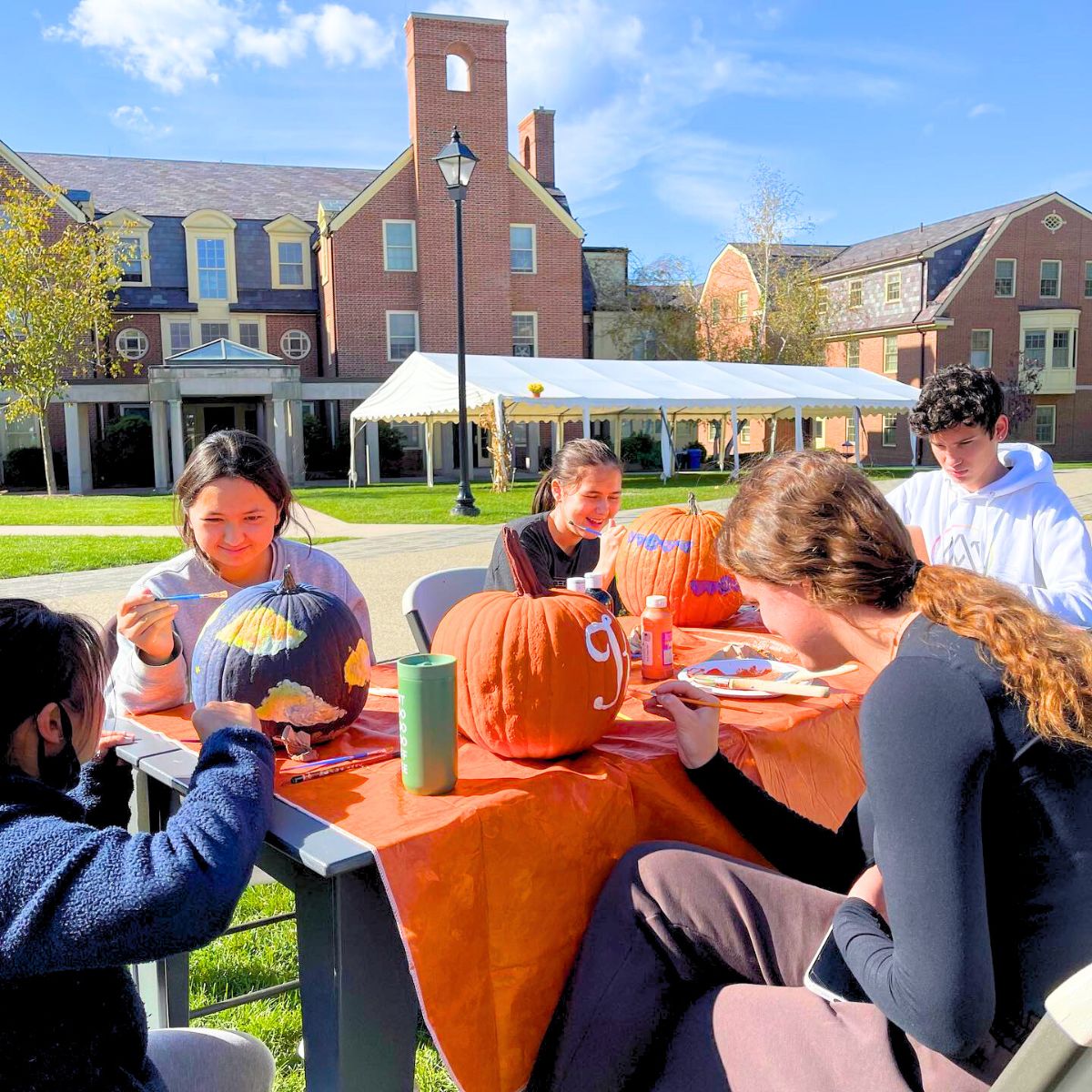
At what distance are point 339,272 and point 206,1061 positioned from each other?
103 feet

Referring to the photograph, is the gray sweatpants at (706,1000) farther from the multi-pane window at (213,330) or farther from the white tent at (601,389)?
the multi-pane window at (213,330)

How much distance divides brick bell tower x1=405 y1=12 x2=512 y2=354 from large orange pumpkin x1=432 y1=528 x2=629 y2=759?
29816 millimetres

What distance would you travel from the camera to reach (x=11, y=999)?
122 centimetres

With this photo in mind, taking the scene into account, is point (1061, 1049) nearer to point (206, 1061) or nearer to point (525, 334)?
point (206, 1061)

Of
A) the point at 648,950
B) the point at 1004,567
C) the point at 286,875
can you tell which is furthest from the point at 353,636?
the point at 1004,567

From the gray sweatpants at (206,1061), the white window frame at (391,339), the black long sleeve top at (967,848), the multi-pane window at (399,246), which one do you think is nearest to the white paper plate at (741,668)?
the black long sleeve top at (967,848)

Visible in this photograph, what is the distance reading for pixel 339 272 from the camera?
101ft

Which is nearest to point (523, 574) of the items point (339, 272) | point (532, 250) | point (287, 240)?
point (339, 272)

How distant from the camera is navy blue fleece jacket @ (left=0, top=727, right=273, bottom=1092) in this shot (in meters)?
1.18

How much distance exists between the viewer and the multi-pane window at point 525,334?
32906 mm

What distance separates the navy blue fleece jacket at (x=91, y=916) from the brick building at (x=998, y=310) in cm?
3815

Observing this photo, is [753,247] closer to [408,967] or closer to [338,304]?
[338,304]

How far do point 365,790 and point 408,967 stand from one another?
1.10 feet

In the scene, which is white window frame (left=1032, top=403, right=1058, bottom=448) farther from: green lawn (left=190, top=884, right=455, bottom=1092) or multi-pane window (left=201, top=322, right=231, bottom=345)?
green lawn (left=190, top=884, right=455, bottom=1092)
